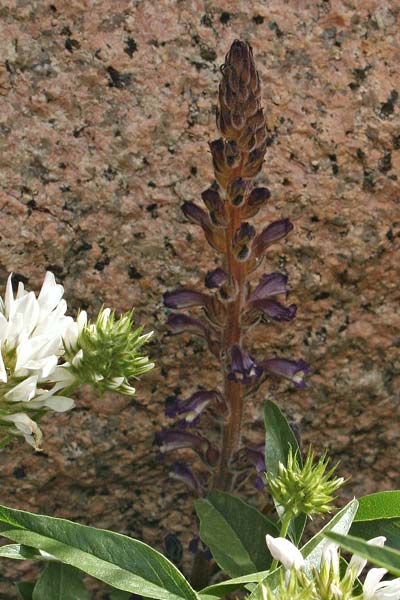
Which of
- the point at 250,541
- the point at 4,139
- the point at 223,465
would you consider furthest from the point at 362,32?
the point at 250,541

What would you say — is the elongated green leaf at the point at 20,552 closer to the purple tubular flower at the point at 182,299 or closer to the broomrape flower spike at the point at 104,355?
the broomrape flower spike at the point at 104,355

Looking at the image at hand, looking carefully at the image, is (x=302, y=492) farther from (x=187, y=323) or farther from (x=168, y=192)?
(x=168, y=192)

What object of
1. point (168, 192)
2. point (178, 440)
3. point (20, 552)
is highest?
point (168, 192)

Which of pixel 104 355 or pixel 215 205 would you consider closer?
pixel 104 355

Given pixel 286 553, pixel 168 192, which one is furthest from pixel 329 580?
pixel 168 192

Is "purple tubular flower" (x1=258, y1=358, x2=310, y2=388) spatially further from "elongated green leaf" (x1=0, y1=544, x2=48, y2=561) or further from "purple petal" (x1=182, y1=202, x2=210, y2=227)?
"elongated green leaf" (x1=0, y1=544, x2=48, y2=561)

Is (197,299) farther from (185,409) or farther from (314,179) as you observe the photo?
(314,179)
